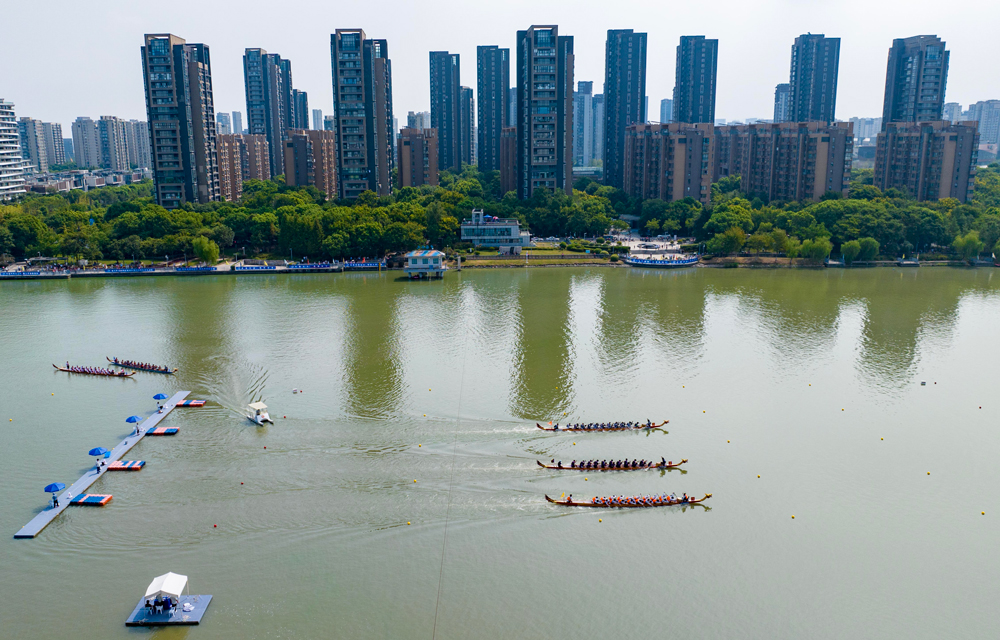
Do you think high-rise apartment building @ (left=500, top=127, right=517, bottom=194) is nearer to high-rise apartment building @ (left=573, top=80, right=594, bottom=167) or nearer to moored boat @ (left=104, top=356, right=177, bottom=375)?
high-rise apartment building @ (left=573, top=80, right=594, bottom=167)

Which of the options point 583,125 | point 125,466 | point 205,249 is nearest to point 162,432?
point 125,466

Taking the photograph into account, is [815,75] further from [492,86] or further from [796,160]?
[492,86]

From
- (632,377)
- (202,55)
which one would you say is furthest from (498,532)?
(202,55)

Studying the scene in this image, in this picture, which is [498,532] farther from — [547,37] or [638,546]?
[547,37]

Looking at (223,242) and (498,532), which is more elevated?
(223,242)

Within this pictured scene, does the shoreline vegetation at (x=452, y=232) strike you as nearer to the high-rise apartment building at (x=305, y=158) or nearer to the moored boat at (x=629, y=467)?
the high-rise apartment building at (x=305, y=158)

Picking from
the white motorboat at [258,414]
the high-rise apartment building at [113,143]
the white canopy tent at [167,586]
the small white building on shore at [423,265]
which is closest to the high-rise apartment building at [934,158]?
the small white building on shore at [423,265]
